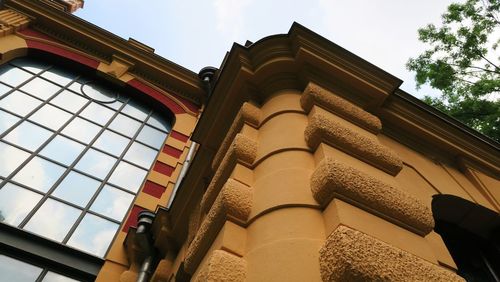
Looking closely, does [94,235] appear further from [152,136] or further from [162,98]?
[162,98]

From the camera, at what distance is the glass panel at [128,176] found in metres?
7.62

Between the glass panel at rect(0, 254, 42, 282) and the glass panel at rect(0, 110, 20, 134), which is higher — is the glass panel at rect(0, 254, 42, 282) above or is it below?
below

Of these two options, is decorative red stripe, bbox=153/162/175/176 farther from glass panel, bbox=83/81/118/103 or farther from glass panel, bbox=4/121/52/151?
glass panel, bbox=83/81/118/103

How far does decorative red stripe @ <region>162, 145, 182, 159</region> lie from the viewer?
8.95 metres

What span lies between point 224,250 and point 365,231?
40.5 inches

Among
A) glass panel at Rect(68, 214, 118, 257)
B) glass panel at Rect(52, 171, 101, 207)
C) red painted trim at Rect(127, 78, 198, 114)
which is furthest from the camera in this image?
red painted trim at Rect(127, 78, 198, 114)

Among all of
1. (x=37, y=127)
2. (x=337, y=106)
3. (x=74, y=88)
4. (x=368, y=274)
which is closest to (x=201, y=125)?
(x=337, y=106)

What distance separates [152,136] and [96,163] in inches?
81.6

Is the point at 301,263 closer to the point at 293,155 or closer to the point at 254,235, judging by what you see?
the point at 254,235

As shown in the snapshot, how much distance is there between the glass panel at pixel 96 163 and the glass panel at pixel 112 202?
0.41m

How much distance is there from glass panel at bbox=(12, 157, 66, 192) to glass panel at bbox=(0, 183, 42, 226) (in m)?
0.18

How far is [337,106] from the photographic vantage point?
4156mm

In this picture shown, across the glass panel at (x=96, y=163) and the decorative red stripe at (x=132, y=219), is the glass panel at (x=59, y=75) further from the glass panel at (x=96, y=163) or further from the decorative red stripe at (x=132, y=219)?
the decorative red stripe at (x=132, y=219)

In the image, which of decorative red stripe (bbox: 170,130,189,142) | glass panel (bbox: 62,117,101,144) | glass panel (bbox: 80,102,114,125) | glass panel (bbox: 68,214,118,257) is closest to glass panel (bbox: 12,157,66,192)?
glass panel (bbox: 68,214,118,257)
